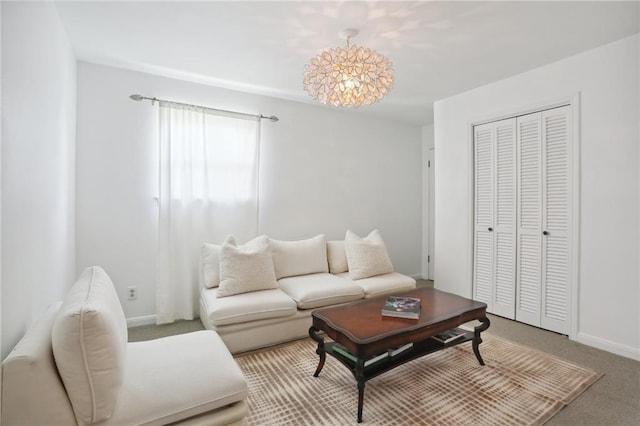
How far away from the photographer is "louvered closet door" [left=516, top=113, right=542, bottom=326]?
10.1ft

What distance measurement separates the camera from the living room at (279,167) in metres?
1.58

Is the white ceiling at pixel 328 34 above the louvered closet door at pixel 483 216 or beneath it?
above

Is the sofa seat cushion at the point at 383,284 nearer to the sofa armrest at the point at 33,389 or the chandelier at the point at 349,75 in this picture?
the chandelier at the point at 349,75

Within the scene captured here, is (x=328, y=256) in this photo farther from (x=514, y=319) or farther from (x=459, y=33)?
(x=459, y=33)

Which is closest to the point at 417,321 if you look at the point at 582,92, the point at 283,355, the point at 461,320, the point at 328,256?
the point at 461,320

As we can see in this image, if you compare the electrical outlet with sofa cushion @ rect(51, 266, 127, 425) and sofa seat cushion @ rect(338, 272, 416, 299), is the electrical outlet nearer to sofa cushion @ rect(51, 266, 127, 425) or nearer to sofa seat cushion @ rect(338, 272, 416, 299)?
sofa cushion @ rect(51, 266, 127, 425)

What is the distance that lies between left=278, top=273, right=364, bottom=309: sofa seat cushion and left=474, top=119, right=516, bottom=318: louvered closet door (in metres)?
1.51

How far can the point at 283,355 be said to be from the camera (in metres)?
2.54

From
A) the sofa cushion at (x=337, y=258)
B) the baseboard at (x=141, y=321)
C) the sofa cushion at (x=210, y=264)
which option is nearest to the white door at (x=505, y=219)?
the sofa cushion at (x=337, y=258)

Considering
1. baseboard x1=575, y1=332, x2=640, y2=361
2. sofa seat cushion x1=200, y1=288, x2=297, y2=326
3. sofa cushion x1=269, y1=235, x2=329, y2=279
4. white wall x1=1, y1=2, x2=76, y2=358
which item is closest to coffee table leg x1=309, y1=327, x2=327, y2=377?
sofa seat cushion x1=200, y1=288, x2=297, y2=326

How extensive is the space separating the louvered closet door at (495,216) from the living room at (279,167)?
12cm

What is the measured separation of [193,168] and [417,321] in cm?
259

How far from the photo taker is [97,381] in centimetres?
120

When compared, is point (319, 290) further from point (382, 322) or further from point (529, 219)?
point (529, 219)
